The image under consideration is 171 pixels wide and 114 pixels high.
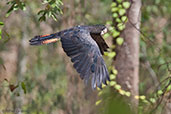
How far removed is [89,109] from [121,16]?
2616mm

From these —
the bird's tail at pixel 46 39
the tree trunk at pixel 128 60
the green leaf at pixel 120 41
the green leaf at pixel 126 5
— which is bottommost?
the tree trunk at pixel 128 60

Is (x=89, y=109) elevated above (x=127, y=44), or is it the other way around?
(x=127, y=44)

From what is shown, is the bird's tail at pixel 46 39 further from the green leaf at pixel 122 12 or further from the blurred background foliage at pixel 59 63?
the blurred background foliage at pixel 59 63

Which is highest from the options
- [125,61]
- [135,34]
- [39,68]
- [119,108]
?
[119,108]

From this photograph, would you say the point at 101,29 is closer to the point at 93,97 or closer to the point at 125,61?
the point at 125,61

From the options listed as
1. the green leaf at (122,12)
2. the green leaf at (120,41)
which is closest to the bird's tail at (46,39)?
the green leaf at (122,12)

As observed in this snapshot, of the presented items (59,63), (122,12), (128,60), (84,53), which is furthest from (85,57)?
(59,63)

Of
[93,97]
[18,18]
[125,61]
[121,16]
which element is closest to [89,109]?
[93,97]

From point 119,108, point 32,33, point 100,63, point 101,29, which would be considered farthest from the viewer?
point 32,33

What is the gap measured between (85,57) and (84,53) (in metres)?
0.06

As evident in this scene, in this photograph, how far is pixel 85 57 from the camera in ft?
10.6

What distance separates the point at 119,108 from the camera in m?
0.65

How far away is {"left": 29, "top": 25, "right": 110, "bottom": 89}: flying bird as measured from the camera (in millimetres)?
3028

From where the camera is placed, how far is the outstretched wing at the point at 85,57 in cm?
302
